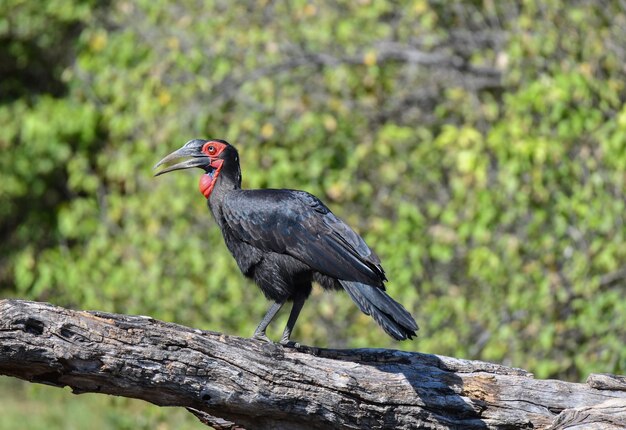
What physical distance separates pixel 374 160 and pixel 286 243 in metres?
3.41

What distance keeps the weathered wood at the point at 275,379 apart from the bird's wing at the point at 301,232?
0.33 metres

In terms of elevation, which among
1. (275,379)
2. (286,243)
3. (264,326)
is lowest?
(275,379)

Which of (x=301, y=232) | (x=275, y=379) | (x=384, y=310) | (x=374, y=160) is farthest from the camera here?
(x=374, y=160)

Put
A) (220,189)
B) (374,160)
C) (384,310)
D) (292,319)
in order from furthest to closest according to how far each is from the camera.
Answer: (374,160) < (220,189) < (292,319) < (384,310)

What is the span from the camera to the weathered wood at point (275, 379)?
3.51 metres

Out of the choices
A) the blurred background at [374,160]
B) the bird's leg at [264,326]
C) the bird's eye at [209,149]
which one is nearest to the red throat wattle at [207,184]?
the bird's eye at [209,149]

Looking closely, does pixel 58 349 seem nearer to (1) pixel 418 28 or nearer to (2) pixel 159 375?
(2) pixel 159 375

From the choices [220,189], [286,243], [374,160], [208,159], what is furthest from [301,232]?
[374,160]

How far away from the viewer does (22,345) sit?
11.2 ft

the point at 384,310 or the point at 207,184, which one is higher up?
the point at 207,184

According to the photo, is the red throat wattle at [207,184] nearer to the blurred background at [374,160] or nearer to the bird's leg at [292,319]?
the bird's leg at [292,319]

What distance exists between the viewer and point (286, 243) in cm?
444

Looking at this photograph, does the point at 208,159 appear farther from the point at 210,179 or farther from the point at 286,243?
the point at 286,243

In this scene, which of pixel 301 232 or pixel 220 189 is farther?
pixel 220 189
